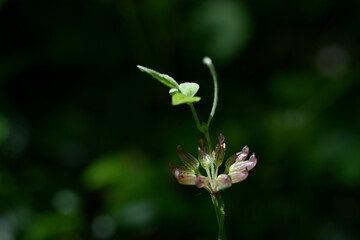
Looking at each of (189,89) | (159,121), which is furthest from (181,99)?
(159,121)

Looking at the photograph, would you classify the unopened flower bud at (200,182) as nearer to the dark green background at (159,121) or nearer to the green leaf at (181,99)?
the green leaf at (181,99)

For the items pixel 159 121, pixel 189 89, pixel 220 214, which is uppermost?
pixel 189 89

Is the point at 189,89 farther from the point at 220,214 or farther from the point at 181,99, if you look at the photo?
the point at 220,214

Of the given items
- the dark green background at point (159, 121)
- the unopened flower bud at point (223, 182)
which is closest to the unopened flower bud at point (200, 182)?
the unopened flower bud at point (223, 182)

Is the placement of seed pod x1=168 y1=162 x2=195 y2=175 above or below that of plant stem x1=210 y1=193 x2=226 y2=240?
above

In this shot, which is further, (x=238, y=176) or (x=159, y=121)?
(x=159, y=121)

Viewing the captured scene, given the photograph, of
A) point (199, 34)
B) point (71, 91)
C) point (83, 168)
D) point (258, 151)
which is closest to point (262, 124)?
point (258, 151)

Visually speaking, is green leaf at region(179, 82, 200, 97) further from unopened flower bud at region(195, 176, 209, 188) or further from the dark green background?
the dark green background

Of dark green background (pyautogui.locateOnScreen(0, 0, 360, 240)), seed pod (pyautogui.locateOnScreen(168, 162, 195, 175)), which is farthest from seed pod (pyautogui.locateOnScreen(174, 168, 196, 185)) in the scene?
dark green background (pyautogui.locateOnScreen(0, 0, 360, 240))
